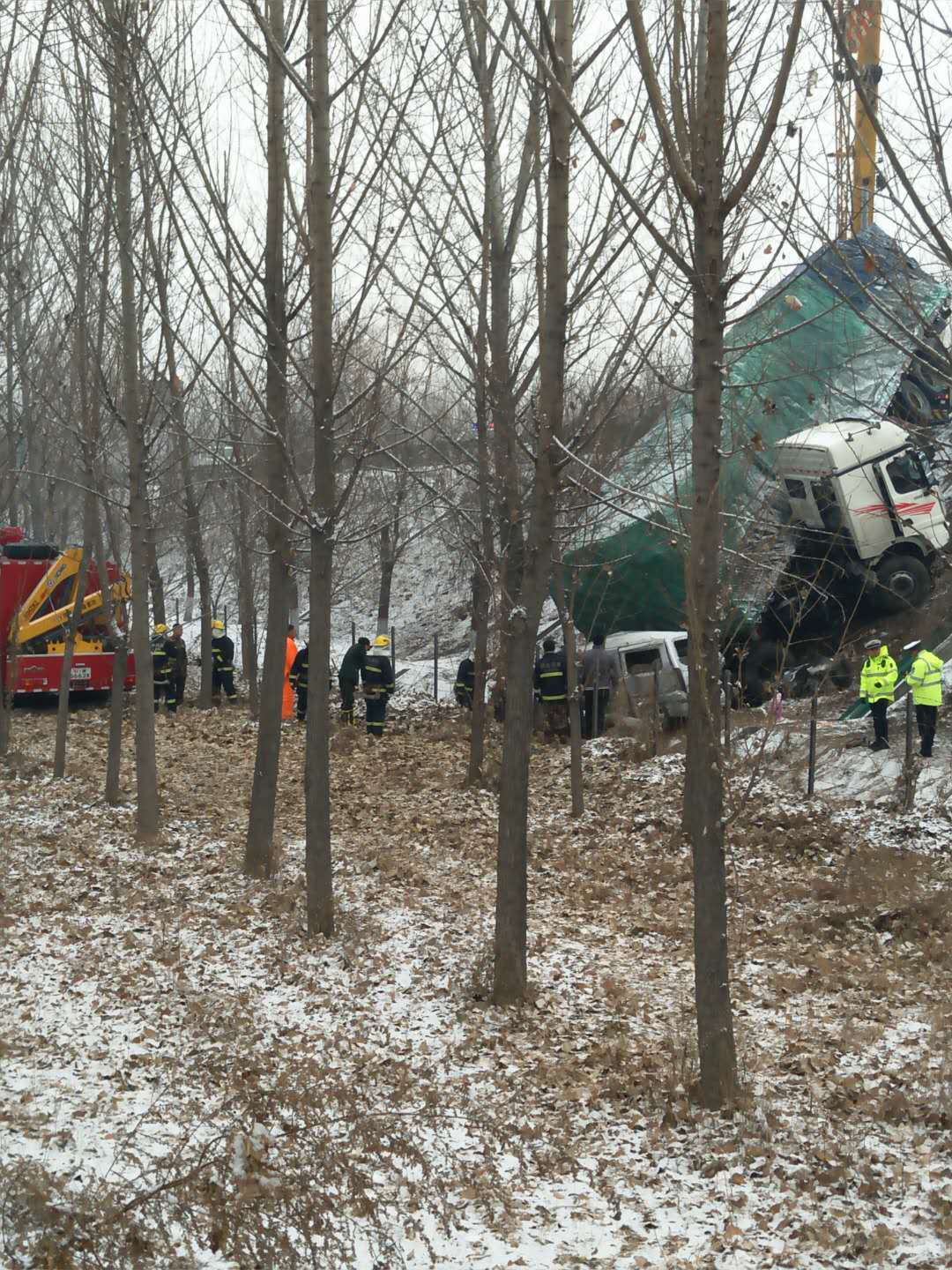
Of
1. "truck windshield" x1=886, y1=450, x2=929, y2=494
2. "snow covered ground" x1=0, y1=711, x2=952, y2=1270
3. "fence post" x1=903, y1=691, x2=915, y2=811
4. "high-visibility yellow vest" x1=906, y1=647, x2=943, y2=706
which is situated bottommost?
"snow covered ground" x1=0, y1=711, x2=952, y2=1270

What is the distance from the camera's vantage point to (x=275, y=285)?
33.5 ft

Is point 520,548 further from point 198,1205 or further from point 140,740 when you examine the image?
point 198,1205

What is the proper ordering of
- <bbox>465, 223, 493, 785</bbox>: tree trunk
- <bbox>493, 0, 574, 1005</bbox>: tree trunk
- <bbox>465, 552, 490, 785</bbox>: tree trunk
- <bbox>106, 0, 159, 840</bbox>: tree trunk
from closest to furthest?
<bbox>493, 0, 574, 1005</bbox>: tree trunk < <bbox>465, 223, 493, 785</bbox>: tree trunk < <bbox>106, 0, 159, 840</bbox>: tree trunk < <bbox>465, 552, 490, 785</bbox>: tree trunk

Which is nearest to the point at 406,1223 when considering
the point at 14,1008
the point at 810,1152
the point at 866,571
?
the point at 810,1152

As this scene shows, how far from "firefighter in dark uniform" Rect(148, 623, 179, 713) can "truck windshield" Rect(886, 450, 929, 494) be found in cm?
1282

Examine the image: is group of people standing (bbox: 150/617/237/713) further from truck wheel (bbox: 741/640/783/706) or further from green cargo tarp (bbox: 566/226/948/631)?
truck wheel (bbox: 741/640/783/706)

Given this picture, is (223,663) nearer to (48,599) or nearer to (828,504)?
(48,599)

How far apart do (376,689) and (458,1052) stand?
A: 478 inches

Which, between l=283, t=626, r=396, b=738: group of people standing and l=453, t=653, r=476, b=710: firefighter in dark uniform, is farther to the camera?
l=453, t=653, r=476, b=710: firefighter in dark uniform

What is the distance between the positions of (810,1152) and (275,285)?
25.9ft

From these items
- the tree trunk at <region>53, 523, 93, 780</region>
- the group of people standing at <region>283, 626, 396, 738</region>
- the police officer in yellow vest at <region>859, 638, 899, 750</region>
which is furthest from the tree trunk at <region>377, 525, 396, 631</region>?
the police officer in yellow vest at <region>859, 638, 899, 750</region>

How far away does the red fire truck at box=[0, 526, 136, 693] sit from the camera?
69.0 ft

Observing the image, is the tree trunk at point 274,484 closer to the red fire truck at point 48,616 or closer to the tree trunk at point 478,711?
the tree trunk at point 478,711

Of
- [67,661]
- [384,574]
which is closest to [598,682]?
[67,661]
